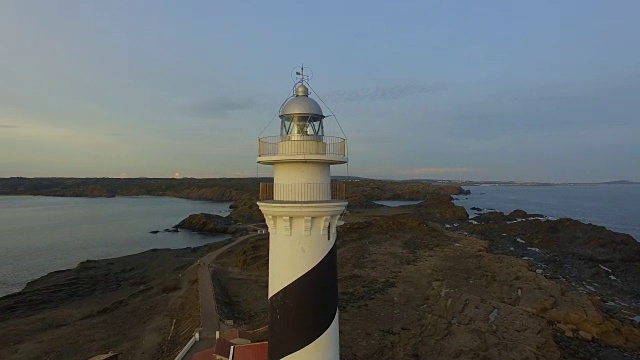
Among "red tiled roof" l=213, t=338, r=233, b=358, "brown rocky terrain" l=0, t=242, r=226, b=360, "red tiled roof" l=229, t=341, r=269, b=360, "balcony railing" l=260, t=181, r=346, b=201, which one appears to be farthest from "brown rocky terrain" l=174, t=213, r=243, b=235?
"balcony railing" l=260, t=181, r=346, b=201

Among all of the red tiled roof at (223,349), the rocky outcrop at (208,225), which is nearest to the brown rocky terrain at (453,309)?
the red tiled roof at (223,349)

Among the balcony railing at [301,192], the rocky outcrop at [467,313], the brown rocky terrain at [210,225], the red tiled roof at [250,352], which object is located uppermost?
the balcony railing at [301,192]

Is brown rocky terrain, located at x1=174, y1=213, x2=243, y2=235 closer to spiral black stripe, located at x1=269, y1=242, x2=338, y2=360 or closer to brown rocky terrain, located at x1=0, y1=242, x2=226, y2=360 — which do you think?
brown rocky terrain, located at x1=0, y1=242, x2=226, y2=360

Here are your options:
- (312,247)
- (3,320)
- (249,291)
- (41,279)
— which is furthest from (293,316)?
(41,279)

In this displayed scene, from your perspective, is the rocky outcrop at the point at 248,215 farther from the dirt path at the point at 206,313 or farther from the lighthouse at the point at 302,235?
the lighthouse at the point at 302,235

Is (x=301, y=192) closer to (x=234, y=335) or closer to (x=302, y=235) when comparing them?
(x=302, y=235)

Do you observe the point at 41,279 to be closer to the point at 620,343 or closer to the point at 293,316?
the point at 293,316
